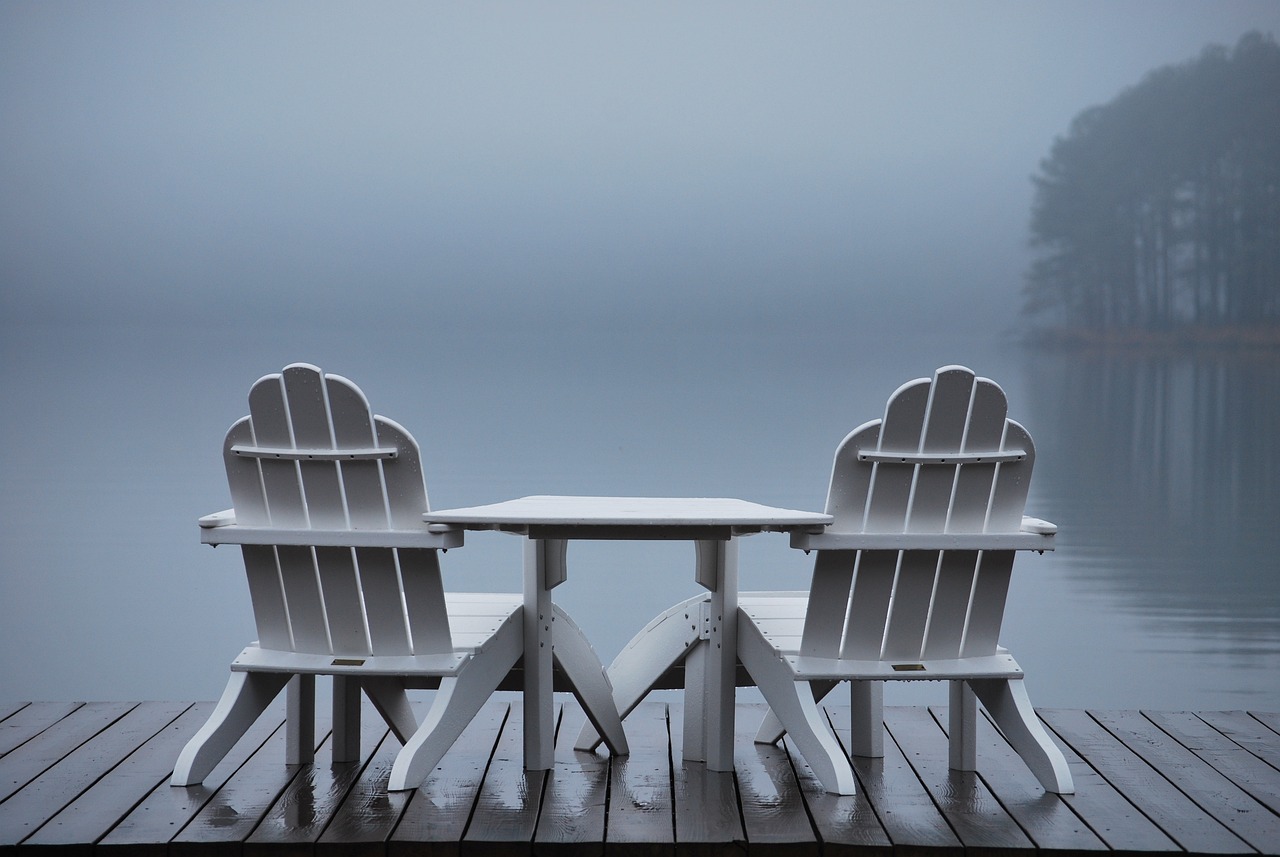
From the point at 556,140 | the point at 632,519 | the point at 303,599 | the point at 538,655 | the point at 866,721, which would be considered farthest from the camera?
the point at 556,140

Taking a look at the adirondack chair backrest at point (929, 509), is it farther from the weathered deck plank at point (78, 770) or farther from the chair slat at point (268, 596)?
the weathered deck plank at point (78, 770)

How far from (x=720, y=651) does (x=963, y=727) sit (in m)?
0.55

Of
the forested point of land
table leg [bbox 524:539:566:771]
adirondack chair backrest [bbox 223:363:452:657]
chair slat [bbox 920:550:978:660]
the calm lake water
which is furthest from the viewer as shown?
the forested point of land

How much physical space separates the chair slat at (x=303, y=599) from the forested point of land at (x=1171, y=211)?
3104 centimetres

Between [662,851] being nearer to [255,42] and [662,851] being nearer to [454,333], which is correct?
[255,42]

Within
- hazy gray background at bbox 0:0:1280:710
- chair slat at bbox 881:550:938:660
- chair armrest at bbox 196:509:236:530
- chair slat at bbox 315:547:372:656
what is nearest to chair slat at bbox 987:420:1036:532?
chair slat at bbox 881:550:938:660

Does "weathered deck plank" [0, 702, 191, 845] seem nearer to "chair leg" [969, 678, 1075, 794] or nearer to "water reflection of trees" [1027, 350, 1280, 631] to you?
"chair leg" [969, 678, 1075, 794]

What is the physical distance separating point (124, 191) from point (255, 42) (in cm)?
515

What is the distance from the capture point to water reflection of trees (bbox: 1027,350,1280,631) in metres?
5.72

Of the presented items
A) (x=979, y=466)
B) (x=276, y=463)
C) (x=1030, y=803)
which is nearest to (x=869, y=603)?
(x=979, y=466)

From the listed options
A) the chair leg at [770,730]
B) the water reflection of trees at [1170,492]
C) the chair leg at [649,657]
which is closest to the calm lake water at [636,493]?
the water reflection of trees at [1170,492]

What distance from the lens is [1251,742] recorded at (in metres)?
2.93

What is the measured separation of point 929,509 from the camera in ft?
7.93

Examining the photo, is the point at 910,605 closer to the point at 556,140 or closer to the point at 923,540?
the point at 923,540
